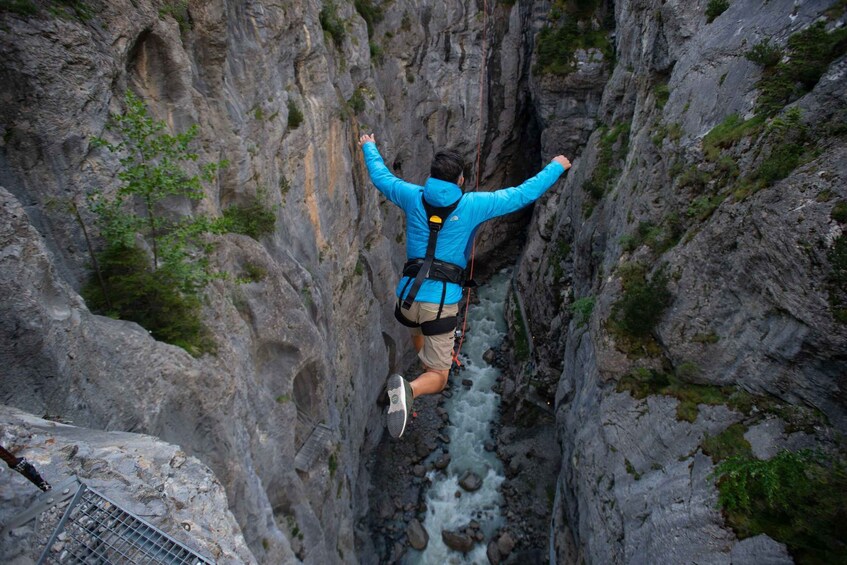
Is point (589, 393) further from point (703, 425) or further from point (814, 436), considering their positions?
point (814, 436)

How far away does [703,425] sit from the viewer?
23.4 ft

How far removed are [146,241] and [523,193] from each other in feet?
16.0

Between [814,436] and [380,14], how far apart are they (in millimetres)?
20204

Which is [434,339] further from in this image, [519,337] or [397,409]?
[519,337]

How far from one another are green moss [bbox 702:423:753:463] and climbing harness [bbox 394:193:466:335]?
4.14 meters

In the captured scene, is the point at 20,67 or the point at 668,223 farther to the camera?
the point at 668,223

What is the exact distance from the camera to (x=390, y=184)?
6.88m

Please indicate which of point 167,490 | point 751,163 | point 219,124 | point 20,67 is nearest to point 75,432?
point 167,490

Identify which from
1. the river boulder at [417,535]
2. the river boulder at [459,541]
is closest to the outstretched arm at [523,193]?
the river boulder at [459,541]

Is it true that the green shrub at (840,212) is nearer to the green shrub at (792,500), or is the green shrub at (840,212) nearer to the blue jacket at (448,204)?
the green shrub at (792,500)

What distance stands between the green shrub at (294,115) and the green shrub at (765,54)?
9.28 meters

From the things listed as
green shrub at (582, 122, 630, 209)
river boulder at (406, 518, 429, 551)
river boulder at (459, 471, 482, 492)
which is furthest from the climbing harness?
river boulder at (459, 471, 482, 492)

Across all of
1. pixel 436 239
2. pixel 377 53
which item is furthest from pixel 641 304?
pixel 377 53

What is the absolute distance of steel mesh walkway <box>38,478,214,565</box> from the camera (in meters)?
2.92
